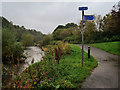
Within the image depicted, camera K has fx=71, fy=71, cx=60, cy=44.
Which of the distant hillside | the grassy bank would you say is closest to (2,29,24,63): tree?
the distant hillside

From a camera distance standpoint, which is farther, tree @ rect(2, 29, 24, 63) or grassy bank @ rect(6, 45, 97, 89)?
tree @ rect(2, 29, 24, 63)

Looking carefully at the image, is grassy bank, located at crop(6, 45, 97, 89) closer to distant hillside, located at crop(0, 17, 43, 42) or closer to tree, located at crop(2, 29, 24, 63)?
tree, located at crop(2, 29, 24, 63)

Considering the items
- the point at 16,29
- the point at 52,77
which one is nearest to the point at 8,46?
the point at 52,77

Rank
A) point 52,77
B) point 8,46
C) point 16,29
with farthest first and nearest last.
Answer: point 16,29, point 8,46, point 52,77

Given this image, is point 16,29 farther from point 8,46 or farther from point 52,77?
point 52,77

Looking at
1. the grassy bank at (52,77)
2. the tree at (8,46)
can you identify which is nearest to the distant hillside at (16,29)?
the tree at (8,46)

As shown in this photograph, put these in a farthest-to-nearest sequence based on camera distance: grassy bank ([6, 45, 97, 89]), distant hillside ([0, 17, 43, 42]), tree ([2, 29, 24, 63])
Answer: distant hillside ([0, 17, 43, 42]), tree ([2, 29, 24, 63]), grassy bank ([6, 45, 97, 89])

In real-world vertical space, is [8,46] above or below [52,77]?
above

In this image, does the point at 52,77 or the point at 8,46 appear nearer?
the point at 52,77

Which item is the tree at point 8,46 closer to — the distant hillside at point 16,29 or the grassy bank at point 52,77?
the distant hillside at point 16,29

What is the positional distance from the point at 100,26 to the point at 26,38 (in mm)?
23708

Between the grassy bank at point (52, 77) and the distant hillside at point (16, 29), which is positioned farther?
the distant hillside at point (16, 29)

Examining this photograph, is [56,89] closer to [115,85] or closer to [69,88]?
[69,88]

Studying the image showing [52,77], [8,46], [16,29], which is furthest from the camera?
[16,29]
